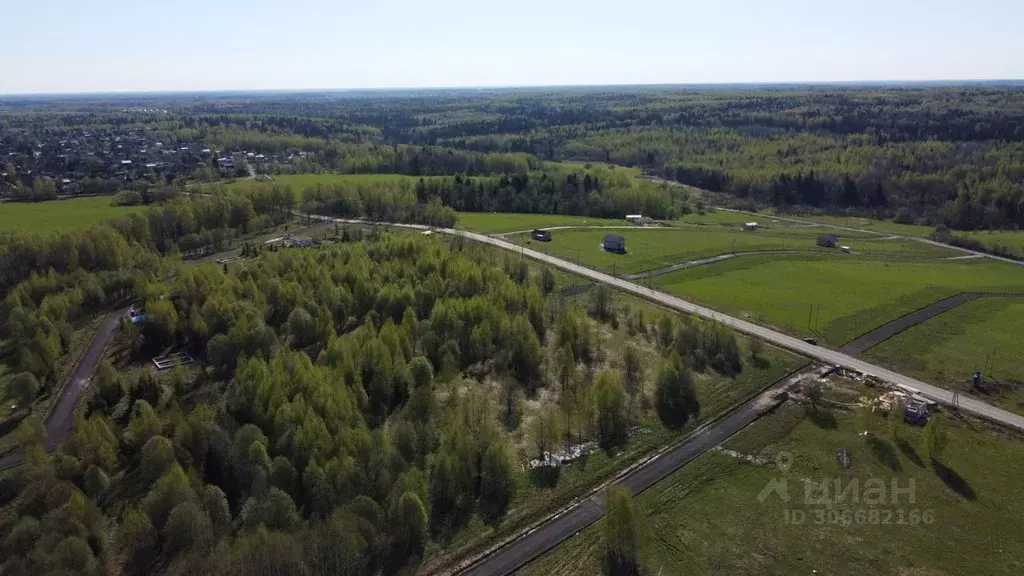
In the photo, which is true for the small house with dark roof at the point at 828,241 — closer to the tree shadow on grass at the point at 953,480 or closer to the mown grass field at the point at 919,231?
the mown grass field at the point at 919,231

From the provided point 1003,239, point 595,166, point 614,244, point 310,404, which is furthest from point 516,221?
point 1003,239

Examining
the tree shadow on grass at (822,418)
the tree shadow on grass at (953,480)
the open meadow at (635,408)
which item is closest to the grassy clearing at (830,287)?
the open meadow at (635,408)

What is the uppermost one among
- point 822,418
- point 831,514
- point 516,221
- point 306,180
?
point 306,180

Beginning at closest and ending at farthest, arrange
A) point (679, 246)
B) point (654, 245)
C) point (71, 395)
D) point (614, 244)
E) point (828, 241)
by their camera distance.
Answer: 1. point (71, 395)
2. point (614, 244)
3. point (679, 246)
4. point (654, 245)
5. point (828, 241)

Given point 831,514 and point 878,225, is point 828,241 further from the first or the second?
point 831,514

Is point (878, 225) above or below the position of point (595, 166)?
below

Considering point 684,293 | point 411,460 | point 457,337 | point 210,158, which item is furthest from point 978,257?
point 210,158

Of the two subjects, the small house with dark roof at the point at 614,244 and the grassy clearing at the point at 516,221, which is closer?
the small house with dark roof at the point at 614,244
